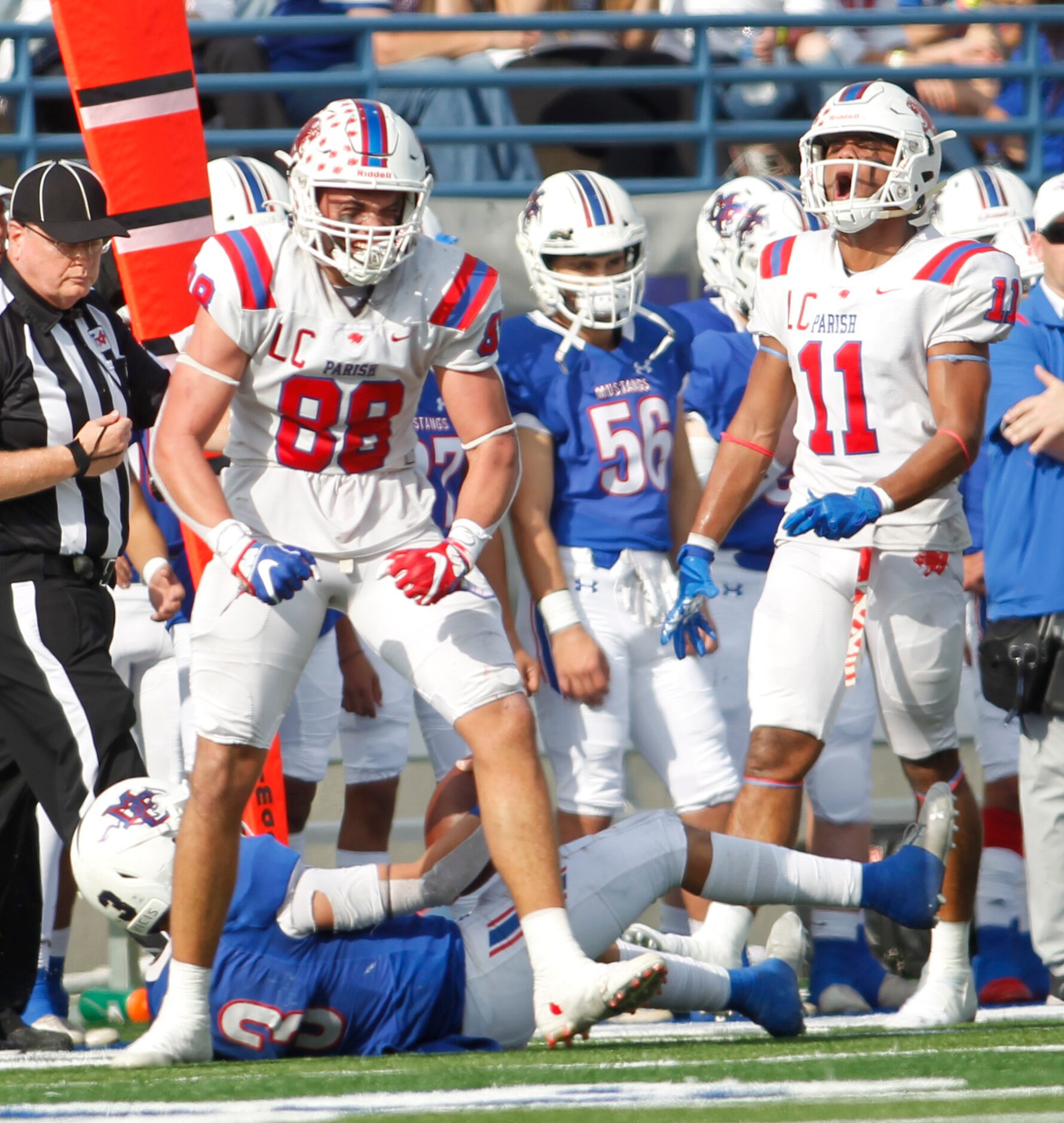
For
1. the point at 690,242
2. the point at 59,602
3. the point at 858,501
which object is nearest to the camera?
the point at 858,501

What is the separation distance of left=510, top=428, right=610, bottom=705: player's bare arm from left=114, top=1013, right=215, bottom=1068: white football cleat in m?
1.62

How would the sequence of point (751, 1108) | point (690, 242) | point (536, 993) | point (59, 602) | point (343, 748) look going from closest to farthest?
point (751, 1108) → point (536, 993) → point (59, 602) → point (343, 748) → point (690, 242)

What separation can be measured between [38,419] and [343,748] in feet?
5.24

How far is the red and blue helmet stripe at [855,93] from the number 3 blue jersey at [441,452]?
1417 millimetres

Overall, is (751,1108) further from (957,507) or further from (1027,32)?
(1027,32)

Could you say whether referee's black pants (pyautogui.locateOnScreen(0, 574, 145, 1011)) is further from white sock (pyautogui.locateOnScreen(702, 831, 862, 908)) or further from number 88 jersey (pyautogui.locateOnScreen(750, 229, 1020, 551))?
number 88 jersey (pyautogui.locateOnScreen(750, 229, 1020, 551))

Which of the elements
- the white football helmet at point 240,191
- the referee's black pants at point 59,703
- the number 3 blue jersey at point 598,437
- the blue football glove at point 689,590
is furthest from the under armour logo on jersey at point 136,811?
the white football helmet at point 240,191

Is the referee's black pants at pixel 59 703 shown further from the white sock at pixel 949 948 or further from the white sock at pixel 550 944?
the white sock at pixel 949 948

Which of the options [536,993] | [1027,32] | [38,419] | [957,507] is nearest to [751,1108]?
[536,993]

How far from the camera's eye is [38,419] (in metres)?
4.42

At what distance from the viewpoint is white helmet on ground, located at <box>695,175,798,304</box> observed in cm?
586

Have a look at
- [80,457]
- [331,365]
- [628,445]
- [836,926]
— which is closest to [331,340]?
[331,365]

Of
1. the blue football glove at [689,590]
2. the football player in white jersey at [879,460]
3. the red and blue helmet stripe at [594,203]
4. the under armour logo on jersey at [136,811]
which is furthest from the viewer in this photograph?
the red and blue helmet stripe at [594,203]

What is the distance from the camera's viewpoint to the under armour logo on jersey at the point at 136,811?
12.5 ft
